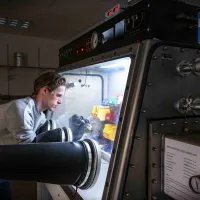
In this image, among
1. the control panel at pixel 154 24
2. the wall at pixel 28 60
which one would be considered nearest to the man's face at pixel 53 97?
the control panel at pixel 154 24

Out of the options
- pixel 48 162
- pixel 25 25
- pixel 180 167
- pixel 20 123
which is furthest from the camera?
pixel 25 25

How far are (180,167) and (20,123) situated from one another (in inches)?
41.6

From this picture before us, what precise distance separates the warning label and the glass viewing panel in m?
0.57

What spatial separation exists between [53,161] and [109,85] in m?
0.90

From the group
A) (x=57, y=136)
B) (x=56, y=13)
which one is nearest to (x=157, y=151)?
(x=57, y=136)

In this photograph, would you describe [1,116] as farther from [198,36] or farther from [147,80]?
[198,36]

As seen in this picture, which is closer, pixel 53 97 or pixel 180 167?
pixel 180 167

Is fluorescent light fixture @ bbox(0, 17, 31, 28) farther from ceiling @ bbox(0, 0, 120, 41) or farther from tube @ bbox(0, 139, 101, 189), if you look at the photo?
tube @ bbox(0, 139, 101, 189)

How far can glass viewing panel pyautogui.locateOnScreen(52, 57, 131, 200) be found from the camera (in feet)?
4.40

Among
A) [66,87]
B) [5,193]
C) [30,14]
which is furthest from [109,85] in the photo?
[30,14]

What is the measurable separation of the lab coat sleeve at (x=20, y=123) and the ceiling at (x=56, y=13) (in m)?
2.02

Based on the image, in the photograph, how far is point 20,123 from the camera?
138 centimetres

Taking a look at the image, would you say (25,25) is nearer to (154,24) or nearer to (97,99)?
(97,99)

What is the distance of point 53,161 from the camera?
0.75 meters
